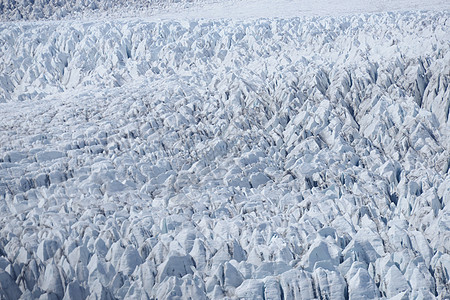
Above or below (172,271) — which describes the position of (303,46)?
above

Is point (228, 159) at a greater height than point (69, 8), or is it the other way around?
point (69, 8)

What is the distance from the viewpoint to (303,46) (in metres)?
22.7

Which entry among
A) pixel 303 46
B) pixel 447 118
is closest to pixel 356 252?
pixel 447 118

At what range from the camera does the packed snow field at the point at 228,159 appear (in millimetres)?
11867

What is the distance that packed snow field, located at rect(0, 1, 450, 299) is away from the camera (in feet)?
38.9

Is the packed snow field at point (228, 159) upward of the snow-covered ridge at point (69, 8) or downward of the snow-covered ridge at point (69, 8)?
downward

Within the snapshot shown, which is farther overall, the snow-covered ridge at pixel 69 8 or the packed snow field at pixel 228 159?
the snow-covered ridge at pixel 69 8

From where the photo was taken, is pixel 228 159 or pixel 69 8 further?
pixel 69 8

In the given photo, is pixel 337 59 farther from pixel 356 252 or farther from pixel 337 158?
pixel 356 252

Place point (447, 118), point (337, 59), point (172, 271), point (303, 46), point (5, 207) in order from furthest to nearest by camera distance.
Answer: point (303, 46) < point (337, 59) < point (447, 118) < point (5, 207) < point (172, 271)

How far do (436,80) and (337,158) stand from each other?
570 cm

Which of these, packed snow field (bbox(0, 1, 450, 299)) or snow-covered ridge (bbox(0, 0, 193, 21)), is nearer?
packed snow field (bbox(0, 1, 450, 299))

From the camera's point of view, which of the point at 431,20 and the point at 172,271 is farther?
the point at 431,20

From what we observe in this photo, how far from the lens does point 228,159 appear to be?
16.8 m
